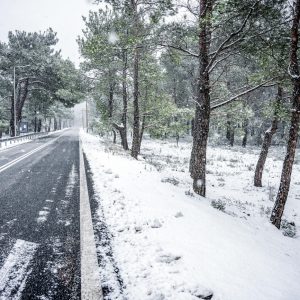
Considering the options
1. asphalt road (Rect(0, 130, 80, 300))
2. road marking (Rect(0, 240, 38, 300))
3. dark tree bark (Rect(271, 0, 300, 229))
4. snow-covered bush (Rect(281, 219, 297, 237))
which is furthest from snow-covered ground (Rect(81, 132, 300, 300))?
dark tree bark (Rect(271, 0, 300, 229))

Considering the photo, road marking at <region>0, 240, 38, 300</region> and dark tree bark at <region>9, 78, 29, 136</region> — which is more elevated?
dark tree bark at <region>9, 78, 29, 136</region>

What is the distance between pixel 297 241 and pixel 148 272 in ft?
17.5

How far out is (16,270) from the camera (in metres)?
3.54

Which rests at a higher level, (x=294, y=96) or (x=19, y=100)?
(x=19, y=100)

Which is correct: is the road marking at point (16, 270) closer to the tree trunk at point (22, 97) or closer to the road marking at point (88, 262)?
the road marking at point (88, 262)

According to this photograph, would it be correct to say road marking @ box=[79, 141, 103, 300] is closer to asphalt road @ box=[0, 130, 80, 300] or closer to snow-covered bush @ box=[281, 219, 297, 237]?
asphalt road @ box=[0, 130, 80, 300]

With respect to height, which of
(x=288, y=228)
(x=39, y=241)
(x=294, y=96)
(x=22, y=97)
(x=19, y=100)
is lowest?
(x=288, y=228)

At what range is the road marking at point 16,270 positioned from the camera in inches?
121

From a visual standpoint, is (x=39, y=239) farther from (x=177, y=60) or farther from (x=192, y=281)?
(x=177, y=60)

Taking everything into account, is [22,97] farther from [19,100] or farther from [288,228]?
[288,228]

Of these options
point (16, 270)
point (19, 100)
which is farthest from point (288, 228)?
point (19, 100)

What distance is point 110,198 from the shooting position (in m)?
7.20

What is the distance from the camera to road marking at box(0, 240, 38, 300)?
121 inches

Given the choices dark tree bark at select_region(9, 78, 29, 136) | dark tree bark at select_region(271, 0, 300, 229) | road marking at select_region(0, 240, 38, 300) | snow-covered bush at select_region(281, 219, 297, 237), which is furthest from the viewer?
dark tree bark at select_region(9, 78, 29, 136)
